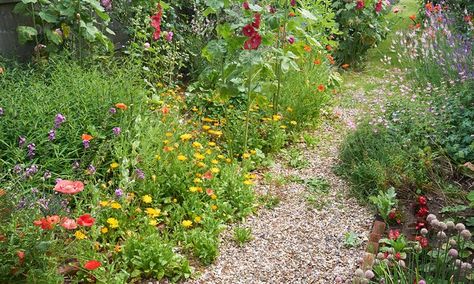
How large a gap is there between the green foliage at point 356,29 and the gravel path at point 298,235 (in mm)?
3340

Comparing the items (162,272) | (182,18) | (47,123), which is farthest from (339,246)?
(182,18)

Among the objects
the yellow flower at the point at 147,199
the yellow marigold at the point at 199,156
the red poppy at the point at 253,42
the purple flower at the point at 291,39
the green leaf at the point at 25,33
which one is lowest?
the yellow flower at the point at 147,199

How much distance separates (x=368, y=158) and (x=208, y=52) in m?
1.53

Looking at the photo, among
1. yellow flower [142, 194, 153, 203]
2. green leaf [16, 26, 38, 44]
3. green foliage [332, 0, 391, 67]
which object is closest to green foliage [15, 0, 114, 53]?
green leaf [16, 26, 38, 44]

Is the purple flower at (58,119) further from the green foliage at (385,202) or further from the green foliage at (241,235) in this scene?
the green foliage at (385,202)

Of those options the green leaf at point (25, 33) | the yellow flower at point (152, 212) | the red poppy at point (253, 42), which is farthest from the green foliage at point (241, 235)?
the green leaf at point (25, 33)

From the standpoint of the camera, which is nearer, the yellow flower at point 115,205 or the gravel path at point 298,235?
the yellow flower at point 115,205

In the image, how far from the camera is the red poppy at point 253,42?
4.02 metres

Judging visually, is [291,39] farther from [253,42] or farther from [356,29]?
[356,29]

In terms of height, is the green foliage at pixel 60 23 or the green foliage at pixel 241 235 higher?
the green foliage at pixel 60 23

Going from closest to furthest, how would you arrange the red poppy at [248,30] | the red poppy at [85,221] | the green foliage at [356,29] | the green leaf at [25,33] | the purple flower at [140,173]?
the red poppy at [85,221]
the purple flower at [140,173]
the red poppy at [248,30]
the green leaf at [25,33]
the green foliage at [356,29]

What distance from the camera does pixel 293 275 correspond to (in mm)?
3148

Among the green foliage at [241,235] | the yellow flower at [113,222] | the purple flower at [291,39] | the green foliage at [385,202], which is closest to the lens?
the yellow flower at [113,222]

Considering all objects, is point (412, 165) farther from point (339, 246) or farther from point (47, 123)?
point (47, 123)
